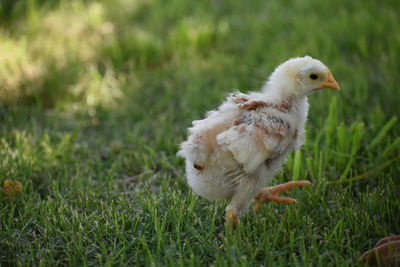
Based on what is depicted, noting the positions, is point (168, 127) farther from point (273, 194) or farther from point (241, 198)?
point (241, 198)

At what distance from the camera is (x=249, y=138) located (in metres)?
2.33

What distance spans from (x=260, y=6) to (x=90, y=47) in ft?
9.45

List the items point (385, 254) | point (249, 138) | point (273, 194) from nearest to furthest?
1. point (385, 254)
2. point (249, 138)
3. point (273, 194)

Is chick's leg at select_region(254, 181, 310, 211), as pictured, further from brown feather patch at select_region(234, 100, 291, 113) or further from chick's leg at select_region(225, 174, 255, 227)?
brown feather patch at select_region(234, 100, 291, 113)

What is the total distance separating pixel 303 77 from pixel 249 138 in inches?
22.0

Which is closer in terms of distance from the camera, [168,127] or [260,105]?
[260,105]

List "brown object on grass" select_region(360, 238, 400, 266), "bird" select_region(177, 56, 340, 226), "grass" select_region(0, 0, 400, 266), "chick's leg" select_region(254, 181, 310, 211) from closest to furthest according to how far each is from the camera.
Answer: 1. "brown object on grass" select_region(360, 238, 400, 266)
2. "bird" select_region(177, 56, 340, 226)
3. "grass" select_region(0, 0, 400, 266)
4. "chick's leg" select_region(254, 181, 310, 211)

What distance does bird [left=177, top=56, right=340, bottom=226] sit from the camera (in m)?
2.35

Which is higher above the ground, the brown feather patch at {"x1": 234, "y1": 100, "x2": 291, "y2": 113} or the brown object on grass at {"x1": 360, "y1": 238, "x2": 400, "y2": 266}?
the brown feather patch at {"x1": 234, "y1": 100, "x2": 291, "y2": 113}

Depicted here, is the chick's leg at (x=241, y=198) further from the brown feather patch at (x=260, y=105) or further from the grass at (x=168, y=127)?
the brown feather patch at (x=260, y=105)

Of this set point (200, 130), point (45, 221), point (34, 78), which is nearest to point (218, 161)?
point (200, 130)

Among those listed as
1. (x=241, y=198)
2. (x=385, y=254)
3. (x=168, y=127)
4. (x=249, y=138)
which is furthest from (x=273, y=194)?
(x=168, y=127)

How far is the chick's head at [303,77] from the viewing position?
254 cm

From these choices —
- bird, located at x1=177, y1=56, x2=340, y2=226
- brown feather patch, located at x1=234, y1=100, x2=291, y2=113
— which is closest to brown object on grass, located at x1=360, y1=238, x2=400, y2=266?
bird, located at x1=177, y1=56, x2=340, y2=226
